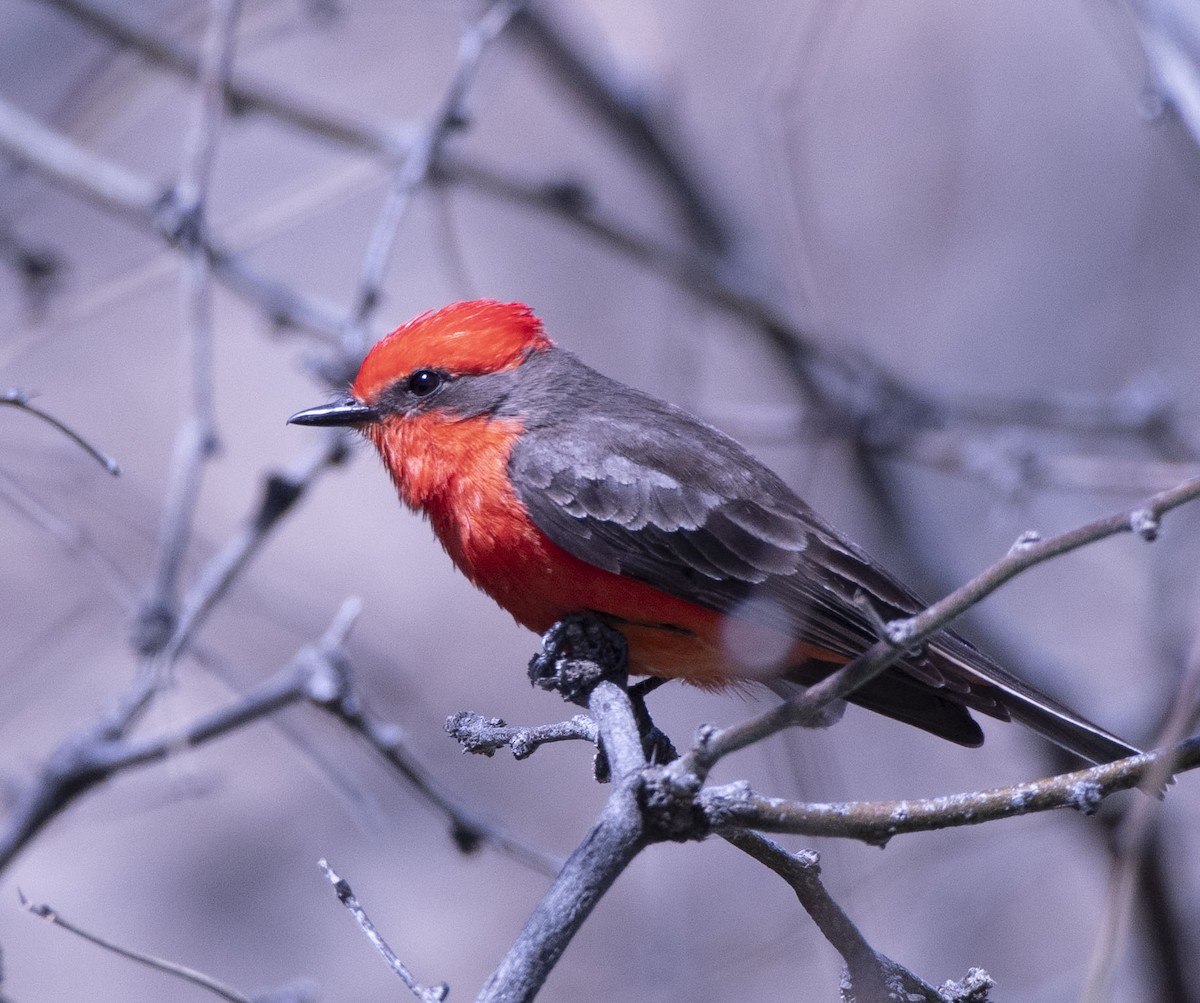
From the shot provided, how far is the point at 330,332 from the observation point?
5.13m

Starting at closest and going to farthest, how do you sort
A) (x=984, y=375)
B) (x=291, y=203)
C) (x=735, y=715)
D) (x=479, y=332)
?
(x=479, y=332) < (x=291, y=203) < (x=735, y=715) < (x=984, y=375)

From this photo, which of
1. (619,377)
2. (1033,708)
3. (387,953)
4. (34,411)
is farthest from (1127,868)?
(619,377)

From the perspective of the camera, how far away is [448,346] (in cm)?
446

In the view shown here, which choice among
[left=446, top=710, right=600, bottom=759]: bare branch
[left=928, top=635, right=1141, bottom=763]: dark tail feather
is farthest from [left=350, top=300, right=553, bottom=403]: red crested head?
[left=446, top=710, right=600, bottom=759]: bare branch

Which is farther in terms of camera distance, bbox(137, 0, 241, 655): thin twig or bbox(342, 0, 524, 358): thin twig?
bbox(342, 0, 524, 358): thin twig

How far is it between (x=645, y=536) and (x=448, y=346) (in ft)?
3.14

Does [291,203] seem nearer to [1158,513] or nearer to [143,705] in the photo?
[143,705]

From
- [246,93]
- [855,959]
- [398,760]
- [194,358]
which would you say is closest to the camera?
[855,959]

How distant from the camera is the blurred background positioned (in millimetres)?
5410

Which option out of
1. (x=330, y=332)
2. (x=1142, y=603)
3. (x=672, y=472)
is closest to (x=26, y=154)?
(x=330, y=332)

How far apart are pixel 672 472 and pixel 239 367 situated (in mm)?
5888

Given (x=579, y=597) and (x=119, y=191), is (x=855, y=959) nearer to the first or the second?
(x=579, y=597)

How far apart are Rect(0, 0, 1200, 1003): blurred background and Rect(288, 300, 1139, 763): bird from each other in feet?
1.25

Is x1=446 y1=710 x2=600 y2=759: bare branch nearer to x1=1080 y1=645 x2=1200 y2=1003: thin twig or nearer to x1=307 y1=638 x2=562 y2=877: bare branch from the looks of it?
x1=307 y1=638 x2=562 y2=877: bare branch
